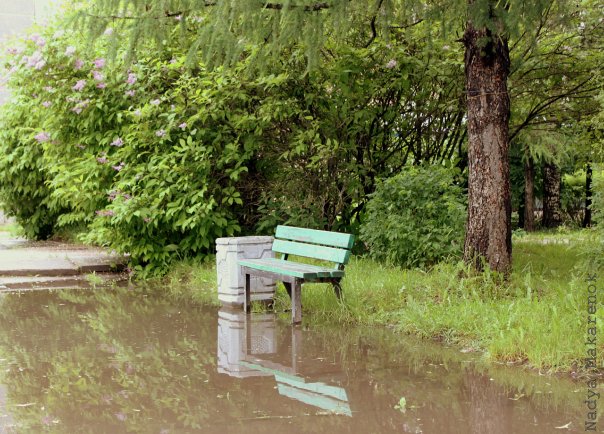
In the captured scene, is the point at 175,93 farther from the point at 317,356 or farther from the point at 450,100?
the point at 317,356

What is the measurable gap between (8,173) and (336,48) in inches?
372

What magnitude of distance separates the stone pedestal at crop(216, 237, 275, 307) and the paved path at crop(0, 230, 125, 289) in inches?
143

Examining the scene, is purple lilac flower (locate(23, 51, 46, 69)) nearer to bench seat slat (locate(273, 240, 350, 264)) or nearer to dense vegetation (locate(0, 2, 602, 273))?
dense vegetation (locate(0, 2, 602, 273))

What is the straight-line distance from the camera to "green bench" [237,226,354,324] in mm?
7906

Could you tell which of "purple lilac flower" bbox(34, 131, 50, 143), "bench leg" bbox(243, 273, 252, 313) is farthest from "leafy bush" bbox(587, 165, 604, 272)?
"purple lilac flower" bbox(34, 131, 50, 143)

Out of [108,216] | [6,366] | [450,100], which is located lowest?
[6,366]

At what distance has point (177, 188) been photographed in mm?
11727

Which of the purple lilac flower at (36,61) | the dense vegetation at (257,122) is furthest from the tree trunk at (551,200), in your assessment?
the purple lilac flower at (36,61)

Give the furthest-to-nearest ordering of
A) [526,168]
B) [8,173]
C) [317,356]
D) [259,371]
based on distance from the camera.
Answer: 1. [526,168]
2. [8,173]
3. [317,356]
4. [259,371]

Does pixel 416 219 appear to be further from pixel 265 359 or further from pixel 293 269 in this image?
pixel 265 359

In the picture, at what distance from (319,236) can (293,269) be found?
591mm

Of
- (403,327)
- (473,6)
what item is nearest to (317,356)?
(403,327)

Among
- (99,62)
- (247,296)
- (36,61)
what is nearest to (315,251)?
(247,296)

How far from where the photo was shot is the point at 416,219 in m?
10.1
